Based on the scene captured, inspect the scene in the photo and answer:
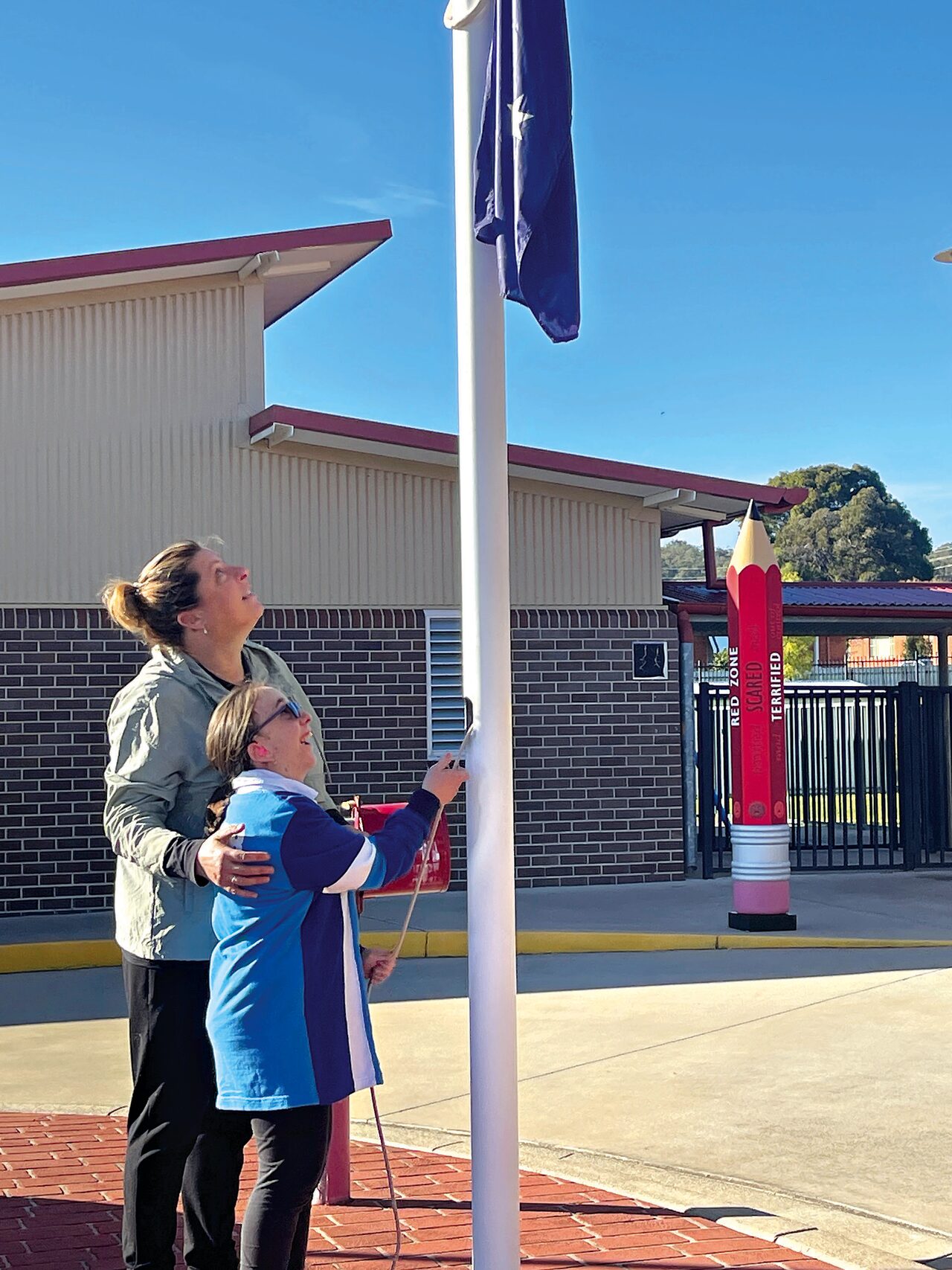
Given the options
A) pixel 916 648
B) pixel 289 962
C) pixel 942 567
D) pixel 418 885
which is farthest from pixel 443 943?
pixel 942 567

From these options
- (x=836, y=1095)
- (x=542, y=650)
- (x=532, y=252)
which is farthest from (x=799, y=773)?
(x=532, y=252)

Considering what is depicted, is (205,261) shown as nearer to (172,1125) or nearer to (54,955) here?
(54,955)

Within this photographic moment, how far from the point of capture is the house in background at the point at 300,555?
39.5ft

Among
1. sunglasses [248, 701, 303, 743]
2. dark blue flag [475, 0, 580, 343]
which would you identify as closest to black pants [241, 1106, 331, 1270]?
sunglasses [248, 701, 303, 743]

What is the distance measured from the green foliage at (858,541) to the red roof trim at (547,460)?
5465cm

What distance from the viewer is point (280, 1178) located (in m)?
3.27

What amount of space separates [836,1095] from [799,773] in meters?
9.53

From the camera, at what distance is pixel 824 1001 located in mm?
8281

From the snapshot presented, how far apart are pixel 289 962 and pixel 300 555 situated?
964 centimetres

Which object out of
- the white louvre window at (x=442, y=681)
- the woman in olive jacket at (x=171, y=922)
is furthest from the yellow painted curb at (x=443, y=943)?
the woman in olive jacket at (x=171, y=922)

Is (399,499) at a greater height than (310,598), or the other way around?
(399,499)

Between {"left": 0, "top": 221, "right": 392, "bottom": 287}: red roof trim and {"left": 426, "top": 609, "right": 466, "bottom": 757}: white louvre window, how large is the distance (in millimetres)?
3287

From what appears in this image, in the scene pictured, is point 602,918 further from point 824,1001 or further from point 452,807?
point 824,1001

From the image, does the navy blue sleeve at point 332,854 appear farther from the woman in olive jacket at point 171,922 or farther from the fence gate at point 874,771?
the fence gate at point 874,771
